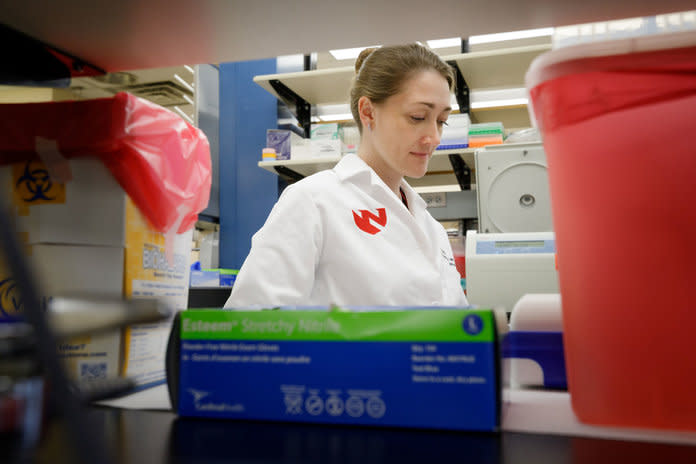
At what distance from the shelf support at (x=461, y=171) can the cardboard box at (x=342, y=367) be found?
3.15 metres

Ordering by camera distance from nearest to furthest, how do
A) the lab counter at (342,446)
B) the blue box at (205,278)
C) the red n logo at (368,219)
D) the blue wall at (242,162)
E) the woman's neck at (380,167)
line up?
the lab counter at (342,446)
the red n logo at (368,219)
the woman's neck at (380,167)
the blue box at (205,278)
the blue wall at (242,162)

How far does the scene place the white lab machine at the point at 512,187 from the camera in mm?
2568

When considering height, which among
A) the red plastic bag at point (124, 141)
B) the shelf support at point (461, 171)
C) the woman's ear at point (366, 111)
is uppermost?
the shelf support at point (461, 171)

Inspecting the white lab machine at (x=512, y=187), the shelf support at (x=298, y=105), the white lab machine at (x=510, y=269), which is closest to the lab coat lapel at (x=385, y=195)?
the white lab machine at (x=510, y=269)

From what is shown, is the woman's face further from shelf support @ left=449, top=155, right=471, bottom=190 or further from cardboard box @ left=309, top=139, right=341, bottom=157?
cardboard box @ left=309, top=139, right=341, bottom=157

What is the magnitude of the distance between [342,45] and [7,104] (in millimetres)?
367

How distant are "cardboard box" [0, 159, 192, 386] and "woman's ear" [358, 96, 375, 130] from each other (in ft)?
3.46

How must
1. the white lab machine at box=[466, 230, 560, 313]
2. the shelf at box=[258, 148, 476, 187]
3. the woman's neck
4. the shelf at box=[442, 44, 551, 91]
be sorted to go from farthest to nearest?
the shelf at box=[258, 148, 476, 187]
the shelf at box=[442, 44, 551, 91]
the white lab machine at box=[466, 230, 560, 313]
the woman's neck

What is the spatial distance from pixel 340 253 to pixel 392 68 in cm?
58

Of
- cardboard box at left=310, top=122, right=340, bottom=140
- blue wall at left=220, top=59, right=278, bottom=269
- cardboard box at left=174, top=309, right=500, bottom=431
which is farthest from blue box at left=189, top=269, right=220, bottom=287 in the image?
cardboard box at left=174, top=309, right=500, bottom=431

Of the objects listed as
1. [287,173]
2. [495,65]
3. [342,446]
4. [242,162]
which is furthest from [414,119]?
[242,162]

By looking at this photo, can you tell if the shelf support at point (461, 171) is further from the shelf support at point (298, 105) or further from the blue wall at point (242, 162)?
the blue wall at point (242, 162)

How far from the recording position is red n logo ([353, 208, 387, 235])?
134 centimetres

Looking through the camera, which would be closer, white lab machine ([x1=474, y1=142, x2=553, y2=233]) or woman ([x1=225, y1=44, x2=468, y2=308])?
woman ([x1=225, y1=44, x2=468, y2=308])
